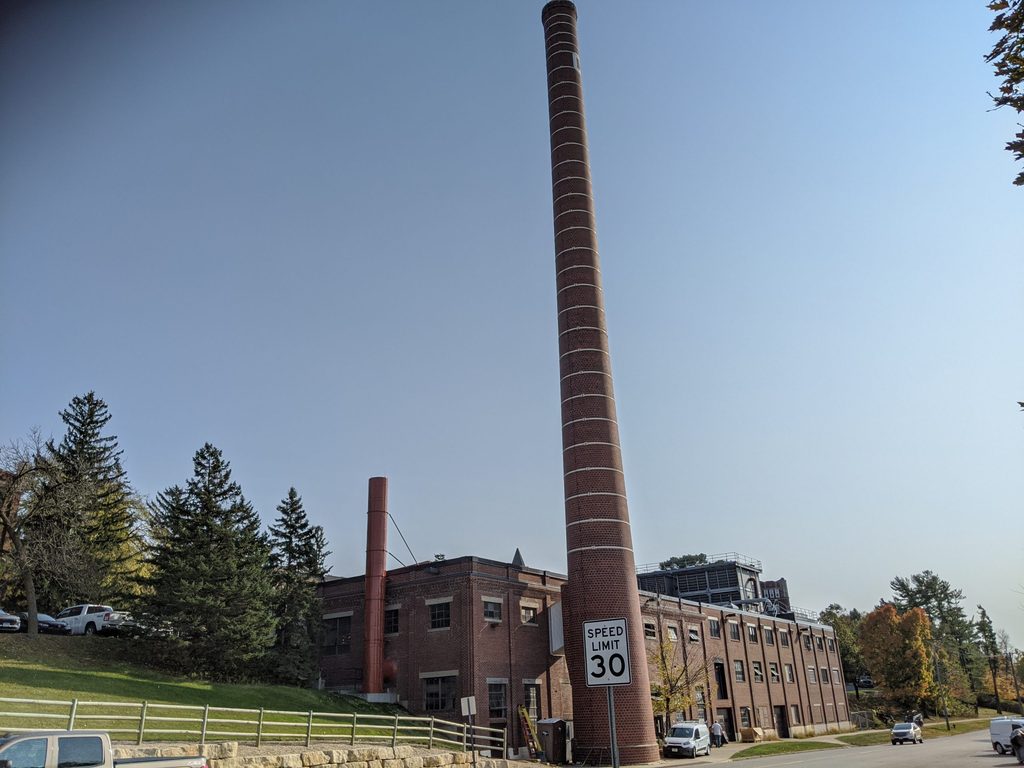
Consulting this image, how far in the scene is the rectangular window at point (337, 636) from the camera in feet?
135

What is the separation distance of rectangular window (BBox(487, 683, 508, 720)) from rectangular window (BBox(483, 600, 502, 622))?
2859 mm

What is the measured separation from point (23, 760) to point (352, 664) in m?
30.5

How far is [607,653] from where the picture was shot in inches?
465

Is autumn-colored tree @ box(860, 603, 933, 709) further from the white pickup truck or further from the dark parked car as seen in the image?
the white pickup truck

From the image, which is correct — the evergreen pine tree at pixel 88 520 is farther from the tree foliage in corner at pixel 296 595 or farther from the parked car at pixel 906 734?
the parked car at pixel 906 734

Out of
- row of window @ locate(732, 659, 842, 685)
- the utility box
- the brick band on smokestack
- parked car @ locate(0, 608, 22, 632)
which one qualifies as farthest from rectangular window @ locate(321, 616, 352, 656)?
row of window @ locate(732, 659, 842, 685)

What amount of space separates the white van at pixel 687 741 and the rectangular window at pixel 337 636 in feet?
53.9

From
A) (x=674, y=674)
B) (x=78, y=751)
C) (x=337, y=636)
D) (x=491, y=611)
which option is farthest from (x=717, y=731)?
(x=78, y=751)

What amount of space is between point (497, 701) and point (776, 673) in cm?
3300

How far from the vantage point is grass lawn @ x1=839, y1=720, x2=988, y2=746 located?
53.4m

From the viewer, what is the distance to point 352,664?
40500 mm

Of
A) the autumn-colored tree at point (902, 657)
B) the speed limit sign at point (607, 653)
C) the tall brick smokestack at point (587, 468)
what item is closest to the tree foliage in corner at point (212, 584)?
the tall brick smokestack at point (587, 468)

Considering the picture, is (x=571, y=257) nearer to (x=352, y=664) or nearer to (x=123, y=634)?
(x=352, y=664)

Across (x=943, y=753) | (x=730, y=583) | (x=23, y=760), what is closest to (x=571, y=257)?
(x=943, y=753)
